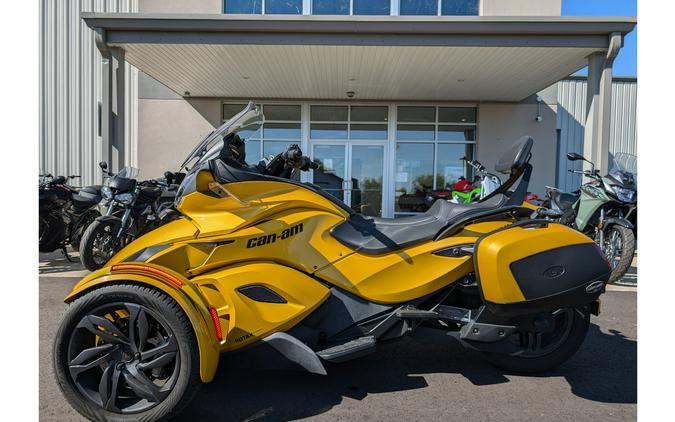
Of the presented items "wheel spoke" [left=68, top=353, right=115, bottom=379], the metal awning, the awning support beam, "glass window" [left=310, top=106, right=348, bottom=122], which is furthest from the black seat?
"glass window" [left=310, top=106, right=348, bottom=122]

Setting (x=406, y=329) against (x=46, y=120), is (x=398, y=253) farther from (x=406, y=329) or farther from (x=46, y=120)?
(x=46, y=120)

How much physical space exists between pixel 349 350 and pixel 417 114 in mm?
10015

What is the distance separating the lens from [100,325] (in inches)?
77.8

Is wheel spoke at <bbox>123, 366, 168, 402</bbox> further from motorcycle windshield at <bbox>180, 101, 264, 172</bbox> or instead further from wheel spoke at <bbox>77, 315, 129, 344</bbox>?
motorcycle windshield at <bbox>180, 101, 264, 172</bbox>

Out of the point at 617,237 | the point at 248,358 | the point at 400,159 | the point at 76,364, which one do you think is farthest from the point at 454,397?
the point at 400,159

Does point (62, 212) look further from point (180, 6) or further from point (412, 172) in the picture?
point (412, 172)

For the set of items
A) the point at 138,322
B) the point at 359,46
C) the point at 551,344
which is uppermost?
the point at 359,46

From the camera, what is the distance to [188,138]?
35.5 feet

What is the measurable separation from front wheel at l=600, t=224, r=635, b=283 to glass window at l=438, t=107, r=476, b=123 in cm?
664

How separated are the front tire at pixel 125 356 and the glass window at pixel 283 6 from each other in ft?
35.0

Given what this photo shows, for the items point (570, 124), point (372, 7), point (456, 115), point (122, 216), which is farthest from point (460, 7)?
point (122, 216)

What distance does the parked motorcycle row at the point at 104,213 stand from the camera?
16.9ft

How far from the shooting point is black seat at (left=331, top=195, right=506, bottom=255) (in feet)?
7.76

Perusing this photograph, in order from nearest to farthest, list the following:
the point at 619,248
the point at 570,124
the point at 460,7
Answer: the point at 619,248 → the point at 460,7 → the point at 570,124
